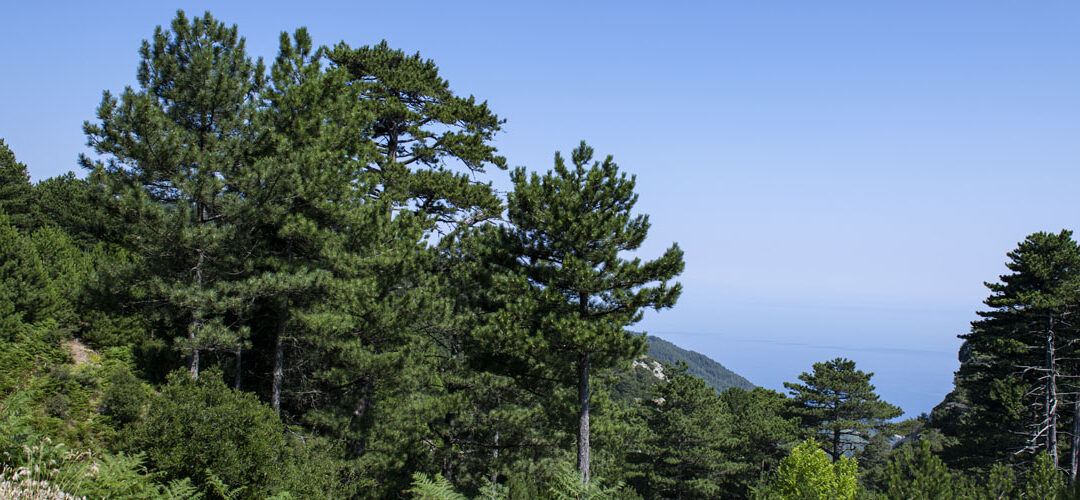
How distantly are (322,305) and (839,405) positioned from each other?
127 ft

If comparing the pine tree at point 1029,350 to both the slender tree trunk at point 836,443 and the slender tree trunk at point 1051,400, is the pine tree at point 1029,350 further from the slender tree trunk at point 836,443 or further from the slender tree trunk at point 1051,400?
the slender tree trunk at point 836,443

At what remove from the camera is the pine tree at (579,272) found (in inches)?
557

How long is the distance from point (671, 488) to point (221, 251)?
32.8 m

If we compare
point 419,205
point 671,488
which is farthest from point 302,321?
point 671,488

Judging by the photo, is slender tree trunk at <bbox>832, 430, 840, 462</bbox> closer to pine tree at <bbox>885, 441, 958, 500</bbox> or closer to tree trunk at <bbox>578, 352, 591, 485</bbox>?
pine tree at <bbox>885, 441, 958, 500</bbox>

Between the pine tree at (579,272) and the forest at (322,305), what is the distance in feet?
0.24

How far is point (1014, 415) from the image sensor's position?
25.7m

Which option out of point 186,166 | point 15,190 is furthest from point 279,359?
point 15,190

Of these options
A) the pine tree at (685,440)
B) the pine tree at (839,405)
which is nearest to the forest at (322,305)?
the pine tree at (685,440)

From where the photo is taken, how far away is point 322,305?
539 inches

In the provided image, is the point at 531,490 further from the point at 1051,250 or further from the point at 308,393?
the point at 1051,250

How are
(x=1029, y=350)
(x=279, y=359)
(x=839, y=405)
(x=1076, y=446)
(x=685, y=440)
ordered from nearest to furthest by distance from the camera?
(x=279, y=359) < (x=1076, y=446) < (x=1029, y=350) < (x=685, y=440) < (x=839, y=405)

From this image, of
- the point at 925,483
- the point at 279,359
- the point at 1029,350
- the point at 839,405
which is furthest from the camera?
the point at 839,405

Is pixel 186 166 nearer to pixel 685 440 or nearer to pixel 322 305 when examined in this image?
pixel 322 305
